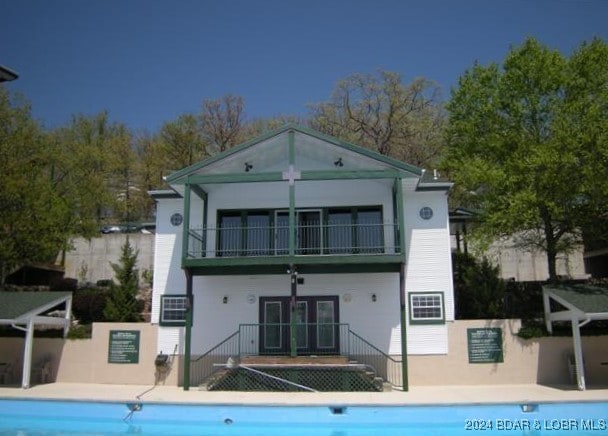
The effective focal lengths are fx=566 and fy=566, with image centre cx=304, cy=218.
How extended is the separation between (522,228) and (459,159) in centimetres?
430

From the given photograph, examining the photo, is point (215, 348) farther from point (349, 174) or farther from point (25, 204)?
point (25, 204)

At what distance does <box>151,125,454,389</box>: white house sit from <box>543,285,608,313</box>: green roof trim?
11.4 feet

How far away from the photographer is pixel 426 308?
1962cm

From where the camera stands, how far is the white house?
18.9m

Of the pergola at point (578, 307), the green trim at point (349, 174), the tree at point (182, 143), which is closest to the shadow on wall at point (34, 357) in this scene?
the green trim at point (349, 174)

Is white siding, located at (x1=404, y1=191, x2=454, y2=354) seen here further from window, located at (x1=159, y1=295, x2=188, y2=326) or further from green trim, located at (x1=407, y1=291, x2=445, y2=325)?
window, located at (x1=159, y1=295, x2=188, y2=326)

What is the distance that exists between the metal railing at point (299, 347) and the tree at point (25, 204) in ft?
29.4

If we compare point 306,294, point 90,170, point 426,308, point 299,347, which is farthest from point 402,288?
point 90,170

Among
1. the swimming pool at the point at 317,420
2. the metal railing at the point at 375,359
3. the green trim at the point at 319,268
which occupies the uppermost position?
the green trim at the point at 319,268

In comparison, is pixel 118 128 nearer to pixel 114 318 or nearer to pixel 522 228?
pixel 114 318

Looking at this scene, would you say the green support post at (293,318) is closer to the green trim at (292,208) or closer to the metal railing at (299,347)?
the green trim at (292,208)

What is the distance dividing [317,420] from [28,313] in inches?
420

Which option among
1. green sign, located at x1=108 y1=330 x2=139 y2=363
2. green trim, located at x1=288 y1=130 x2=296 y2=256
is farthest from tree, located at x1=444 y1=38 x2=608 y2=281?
green sign, located at x1=108 y1=330 x2=139 y2=363

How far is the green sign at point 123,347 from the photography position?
65.0 ft
